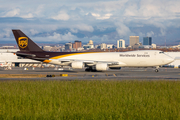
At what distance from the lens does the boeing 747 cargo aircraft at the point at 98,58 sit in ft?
186

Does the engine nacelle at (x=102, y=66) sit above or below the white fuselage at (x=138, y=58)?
below

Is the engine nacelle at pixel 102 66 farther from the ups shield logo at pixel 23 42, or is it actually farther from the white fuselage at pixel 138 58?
the ups shield logo at pixel 23 42

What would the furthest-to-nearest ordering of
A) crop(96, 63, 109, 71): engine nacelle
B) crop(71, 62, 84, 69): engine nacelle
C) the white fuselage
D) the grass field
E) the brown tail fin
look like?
the brown tail fin
the white fuselage
crop(71, 62, 84, 69): engine nacelle
crop(96, 63, 109, 71): engine nacelle
the grass field

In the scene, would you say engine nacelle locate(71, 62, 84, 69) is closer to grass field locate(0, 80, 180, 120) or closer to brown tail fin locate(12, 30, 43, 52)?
brown tail fin locate(12, 30, 43, 52)

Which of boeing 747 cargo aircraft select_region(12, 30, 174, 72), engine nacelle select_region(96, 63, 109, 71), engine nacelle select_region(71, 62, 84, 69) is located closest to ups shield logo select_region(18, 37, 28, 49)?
boeing 747 cargo aircraft select_region(12, 30, 174, 72)

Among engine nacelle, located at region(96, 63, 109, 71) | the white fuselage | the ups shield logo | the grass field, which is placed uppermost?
the ups shield logo

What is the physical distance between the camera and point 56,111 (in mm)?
15211

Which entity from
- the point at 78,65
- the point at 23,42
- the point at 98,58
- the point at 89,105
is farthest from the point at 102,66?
the point at 89,105

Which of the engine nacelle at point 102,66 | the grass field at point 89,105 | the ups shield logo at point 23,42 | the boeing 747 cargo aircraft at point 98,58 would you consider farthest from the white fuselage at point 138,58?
the grass field at point 89,105

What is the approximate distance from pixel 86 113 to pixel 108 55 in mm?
44841

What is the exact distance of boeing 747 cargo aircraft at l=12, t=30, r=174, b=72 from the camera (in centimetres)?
5681

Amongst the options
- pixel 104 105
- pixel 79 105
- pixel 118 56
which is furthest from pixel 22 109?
pixel 118 56

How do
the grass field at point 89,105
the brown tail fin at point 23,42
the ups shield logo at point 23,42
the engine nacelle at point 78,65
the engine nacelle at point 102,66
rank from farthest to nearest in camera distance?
the ups shield logo at point 23,42 → the brown tail fin at point 23,42 → the engine nacelle at point 78,65 → the engine nacelle at point 102,66 → the grass field at point 89,105

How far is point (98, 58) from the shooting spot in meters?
59.4
